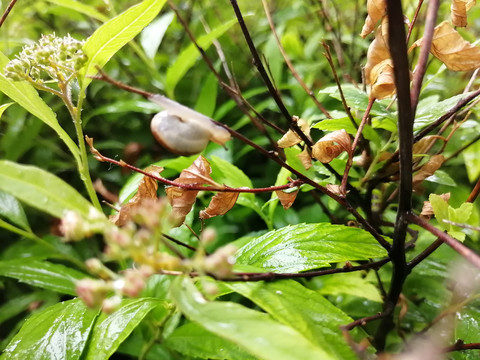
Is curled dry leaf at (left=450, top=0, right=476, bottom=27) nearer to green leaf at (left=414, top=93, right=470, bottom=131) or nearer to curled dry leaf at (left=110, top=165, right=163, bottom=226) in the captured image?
green leaf at (left=414, top=93, right=470, bottom=131)

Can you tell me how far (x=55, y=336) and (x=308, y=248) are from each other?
11.4 inches

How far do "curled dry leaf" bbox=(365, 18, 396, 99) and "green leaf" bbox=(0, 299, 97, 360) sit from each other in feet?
1.30

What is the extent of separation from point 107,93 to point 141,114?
12 cm

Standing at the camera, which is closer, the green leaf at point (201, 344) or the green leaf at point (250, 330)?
the green leaf at point (250, 330)

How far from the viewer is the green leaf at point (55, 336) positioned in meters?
0.42

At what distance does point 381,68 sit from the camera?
1.40ft

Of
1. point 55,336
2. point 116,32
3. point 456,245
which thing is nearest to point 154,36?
point 116,32

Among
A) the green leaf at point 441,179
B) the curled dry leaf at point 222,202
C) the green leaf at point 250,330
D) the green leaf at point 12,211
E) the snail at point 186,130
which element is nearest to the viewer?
the green leaf at point 250,330

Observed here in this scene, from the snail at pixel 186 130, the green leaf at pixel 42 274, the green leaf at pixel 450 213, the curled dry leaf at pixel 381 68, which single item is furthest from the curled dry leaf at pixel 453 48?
the green leaf at pixel 42 274

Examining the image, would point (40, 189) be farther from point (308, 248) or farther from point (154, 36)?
A: point (154, 36)

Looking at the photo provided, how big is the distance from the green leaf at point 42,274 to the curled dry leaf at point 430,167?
1.66ft

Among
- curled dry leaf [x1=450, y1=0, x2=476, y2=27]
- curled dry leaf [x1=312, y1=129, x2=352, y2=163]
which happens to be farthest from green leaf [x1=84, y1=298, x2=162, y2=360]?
curled dry leaf [x1=450, y1=0, x2=476, y2=27]

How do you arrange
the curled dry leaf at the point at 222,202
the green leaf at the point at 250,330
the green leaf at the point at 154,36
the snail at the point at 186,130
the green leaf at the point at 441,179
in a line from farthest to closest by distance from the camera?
the green leaf at the point at 154,36, the green leaf at the point at 441,179, the curled dry leaf at the point at 222,202, the snail at the point at 186,130, the green leaf at the point at 250,330

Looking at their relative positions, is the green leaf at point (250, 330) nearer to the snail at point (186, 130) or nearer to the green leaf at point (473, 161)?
the snail at point (186, 130)
